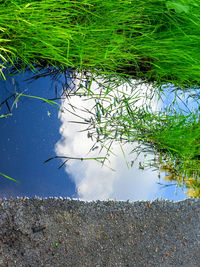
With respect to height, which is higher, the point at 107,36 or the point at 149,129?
the point at 107,36

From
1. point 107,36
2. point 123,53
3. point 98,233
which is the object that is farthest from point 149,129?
point 98,233

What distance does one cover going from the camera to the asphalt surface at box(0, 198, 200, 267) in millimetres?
1620

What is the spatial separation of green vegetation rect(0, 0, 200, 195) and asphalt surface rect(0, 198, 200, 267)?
1.02 ft

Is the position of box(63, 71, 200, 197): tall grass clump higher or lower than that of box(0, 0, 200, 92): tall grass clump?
lower

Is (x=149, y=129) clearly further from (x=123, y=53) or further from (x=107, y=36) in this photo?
(x=107, y=36)

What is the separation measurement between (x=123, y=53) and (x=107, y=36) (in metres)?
0.14

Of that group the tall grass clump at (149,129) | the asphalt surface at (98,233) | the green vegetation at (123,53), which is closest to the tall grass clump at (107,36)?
the green vegetation at (123,53)

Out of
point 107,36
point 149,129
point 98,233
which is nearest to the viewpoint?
point 98,233

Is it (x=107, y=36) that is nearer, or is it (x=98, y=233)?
(x=98, y=233)

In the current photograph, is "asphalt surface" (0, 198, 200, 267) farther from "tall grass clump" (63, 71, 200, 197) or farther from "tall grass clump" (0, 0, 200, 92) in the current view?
"tall grass clump" (0, 0, 200, 92)

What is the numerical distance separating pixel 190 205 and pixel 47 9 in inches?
51.5

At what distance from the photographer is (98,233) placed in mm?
1795

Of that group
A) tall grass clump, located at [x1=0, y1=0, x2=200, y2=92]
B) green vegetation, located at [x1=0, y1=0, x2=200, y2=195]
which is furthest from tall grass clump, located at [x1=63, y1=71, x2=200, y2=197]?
tall grass clump, located at [x1=0, y1=0, x2=200, y2=92]

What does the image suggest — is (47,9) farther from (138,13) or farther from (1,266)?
(1,266)
